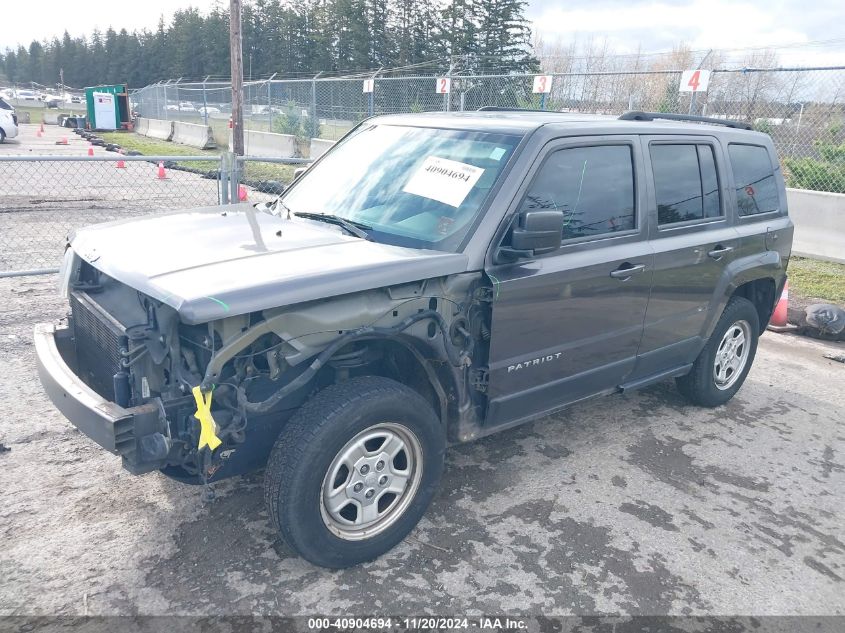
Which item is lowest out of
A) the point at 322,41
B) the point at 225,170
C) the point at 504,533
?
the point at 504,533

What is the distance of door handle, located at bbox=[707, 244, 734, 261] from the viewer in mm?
4551

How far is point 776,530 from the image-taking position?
3674 millimetres

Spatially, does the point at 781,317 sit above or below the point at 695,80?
below

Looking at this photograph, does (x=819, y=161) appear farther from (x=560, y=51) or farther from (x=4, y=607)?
(x=560, y=51)

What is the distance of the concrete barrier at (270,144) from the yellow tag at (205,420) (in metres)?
18.6

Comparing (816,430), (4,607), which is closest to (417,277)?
(4,607)

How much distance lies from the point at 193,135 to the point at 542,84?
2037 centimetres

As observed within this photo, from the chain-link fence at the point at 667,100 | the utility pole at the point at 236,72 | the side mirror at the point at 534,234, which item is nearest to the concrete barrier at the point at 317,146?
the chain-link fence at the point at 667,100

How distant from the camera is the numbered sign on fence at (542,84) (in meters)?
12.7

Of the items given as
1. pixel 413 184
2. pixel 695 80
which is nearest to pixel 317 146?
pixel 695 80

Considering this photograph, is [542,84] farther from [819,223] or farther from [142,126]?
[142,126]

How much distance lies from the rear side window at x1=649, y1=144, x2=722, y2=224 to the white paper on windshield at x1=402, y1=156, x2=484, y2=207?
4.33ft

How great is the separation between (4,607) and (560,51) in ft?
147

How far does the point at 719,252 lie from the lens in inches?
181
